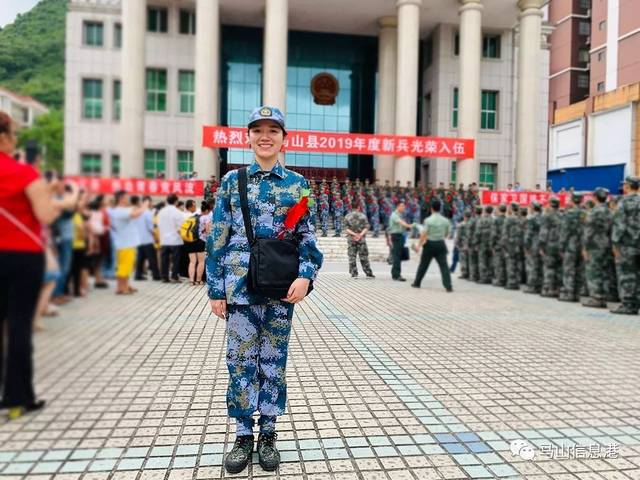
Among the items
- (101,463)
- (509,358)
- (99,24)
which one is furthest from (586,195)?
(99,24)

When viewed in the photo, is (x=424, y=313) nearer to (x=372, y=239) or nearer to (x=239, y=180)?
(x=239, y=180)

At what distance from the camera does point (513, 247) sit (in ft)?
33.6

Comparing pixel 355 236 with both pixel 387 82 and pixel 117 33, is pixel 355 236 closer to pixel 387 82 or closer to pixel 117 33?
pixel 117 33

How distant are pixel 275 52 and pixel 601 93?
19705 millimetres

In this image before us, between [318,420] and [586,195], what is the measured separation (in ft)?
18.5

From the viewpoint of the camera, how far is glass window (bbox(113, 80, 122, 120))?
0.88m

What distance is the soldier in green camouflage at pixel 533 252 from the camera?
31.5 feet

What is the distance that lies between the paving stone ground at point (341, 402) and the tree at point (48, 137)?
0.21 meters

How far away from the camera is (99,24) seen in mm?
888

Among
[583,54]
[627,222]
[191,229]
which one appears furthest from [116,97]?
[627,222]

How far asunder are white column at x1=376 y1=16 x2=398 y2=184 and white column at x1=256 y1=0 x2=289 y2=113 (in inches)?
234

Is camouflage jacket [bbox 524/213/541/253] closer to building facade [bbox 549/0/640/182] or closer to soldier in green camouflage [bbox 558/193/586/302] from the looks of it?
soldier in green camouflage [bbox 558/193/586/302]

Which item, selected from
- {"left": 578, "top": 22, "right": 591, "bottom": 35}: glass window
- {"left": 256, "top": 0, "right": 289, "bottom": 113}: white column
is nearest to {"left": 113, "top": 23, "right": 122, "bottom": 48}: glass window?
{"left": 578, "top": 22, "right": 591, "bottom": 35}: glass window

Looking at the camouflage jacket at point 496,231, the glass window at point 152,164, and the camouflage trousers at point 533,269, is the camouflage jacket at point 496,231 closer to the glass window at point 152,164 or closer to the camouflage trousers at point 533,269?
the camouflage trousers at point 533,269
